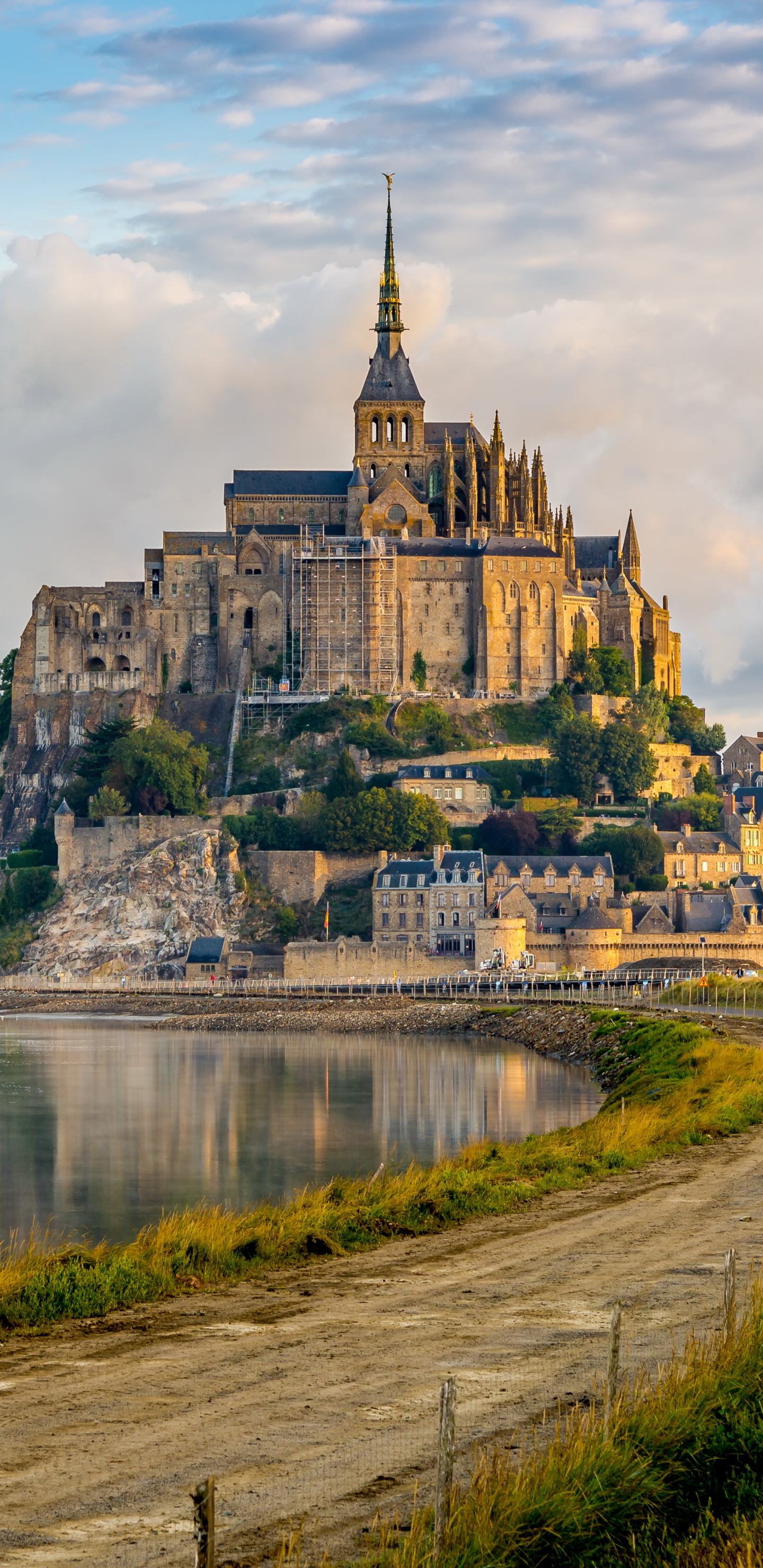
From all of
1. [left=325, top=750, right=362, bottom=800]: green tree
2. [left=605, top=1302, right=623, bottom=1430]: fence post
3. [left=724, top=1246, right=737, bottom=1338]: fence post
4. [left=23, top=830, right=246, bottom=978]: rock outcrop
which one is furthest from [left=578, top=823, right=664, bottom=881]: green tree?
[left=605, top=1302, right=623, bottom=1430]: fence post

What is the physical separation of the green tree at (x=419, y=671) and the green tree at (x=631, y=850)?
552 inches

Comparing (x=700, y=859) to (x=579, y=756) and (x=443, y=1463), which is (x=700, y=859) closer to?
(x=579, y=756)

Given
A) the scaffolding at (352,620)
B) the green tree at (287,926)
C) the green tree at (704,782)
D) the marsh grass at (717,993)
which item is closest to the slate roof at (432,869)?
the green tree at (287,926)

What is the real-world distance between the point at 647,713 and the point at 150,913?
2813cm

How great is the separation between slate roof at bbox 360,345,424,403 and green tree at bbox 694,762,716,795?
2559 centimetres

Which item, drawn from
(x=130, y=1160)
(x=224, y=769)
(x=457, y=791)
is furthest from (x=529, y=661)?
(x=130, y=1160)

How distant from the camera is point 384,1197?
66.3 ft

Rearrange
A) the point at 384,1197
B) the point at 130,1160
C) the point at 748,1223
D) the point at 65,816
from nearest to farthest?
the point at 748,1223
the point at 384,1197
the point at 130,1160
the point at 65,816

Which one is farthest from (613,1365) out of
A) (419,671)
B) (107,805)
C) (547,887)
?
(419,671)

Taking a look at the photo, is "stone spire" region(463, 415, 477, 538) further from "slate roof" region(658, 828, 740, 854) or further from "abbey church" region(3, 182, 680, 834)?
"slate roof" region(658, 828, 740, 854)

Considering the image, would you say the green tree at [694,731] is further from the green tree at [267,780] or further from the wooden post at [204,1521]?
the wooden post at [204,1521]

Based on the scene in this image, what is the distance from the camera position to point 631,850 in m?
81.7

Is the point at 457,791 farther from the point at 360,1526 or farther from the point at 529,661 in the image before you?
the point at 360,1526

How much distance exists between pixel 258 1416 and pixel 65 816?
73573 millimetres
